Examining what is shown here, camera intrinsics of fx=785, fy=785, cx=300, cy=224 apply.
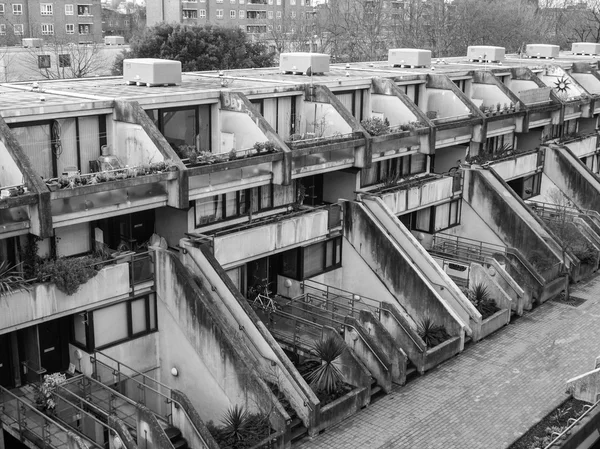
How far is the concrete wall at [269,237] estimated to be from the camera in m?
25.0

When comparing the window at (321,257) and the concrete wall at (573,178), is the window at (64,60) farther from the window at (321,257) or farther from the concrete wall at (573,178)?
the window at (321,257)

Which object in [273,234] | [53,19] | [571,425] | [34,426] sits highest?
[53,19]

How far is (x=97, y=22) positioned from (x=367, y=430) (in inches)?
3412

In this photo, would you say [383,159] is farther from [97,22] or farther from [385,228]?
[97,22]

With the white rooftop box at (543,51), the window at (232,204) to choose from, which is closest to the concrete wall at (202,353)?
the window at (232,204)

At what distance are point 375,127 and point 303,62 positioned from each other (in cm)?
564

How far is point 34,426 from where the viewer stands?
20.2 metres

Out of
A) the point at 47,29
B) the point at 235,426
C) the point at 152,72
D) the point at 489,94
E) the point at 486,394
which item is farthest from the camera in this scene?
the point at 47,29

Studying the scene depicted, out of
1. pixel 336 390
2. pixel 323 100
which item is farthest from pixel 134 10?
pixel 336 390

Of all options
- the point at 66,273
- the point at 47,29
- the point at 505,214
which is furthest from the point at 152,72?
→ the point at 47,29

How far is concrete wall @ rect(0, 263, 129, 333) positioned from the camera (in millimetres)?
19953

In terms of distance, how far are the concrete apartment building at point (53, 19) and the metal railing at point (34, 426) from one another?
7239 centimetres

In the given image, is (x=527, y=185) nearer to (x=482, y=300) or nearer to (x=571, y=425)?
(x=482, y=300)

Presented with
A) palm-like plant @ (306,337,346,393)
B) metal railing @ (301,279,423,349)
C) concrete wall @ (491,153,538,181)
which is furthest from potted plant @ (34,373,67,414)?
concrete wall @ (491,153,538,181)
